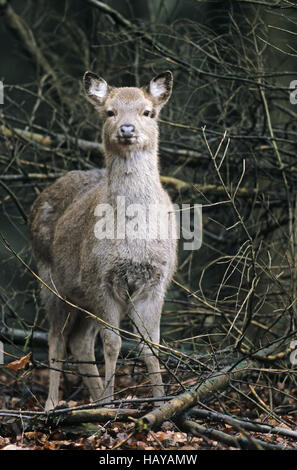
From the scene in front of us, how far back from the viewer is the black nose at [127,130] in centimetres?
646

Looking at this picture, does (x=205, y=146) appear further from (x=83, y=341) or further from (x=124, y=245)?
(x=83, y=341)

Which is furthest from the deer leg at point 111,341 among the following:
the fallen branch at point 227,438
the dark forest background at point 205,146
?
the fallen branch at point 227,438

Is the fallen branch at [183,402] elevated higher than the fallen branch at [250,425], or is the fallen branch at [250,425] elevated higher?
the fallen branch at [183,402]

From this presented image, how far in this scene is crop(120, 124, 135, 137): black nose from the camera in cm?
646

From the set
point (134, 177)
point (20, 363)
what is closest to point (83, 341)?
point (20, 363)

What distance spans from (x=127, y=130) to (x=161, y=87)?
92 centimetres

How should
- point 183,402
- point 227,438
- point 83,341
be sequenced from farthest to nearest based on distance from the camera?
point 83,341 < point 183,402 < point 227,438

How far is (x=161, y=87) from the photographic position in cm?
714

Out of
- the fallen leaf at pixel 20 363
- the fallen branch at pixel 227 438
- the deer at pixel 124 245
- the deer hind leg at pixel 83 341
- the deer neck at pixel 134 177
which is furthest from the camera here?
the deer hind leg at pixel 83 341

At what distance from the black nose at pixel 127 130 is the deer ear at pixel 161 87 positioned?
28.6 inches

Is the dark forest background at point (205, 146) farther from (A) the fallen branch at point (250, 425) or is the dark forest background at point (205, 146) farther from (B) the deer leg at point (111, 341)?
(A) the fallen branch at point (250, 425)

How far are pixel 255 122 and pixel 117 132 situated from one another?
275 centimetres
